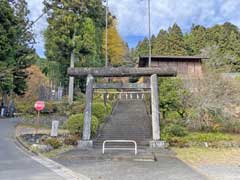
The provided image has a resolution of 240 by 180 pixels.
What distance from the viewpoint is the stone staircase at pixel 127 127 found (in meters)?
16.5

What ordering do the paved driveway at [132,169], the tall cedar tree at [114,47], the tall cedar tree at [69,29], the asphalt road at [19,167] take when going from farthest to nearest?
the tall cedar tree at [114,47]
the tall cedar tree at [69,29]
the paved driveway at [132,169]
the asphalt road at [19,167]

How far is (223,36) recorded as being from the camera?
154ft

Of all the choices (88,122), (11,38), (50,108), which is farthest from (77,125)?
(11,38)

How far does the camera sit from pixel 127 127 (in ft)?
61.2

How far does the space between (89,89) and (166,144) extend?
4.89m

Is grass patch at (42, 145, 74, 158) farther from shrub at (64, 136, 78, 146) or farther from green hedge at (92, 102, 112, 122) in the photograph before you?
green hedge at (92, 102, 112, 122)

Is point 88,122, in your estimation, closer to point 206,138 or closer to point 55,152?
point 55,152

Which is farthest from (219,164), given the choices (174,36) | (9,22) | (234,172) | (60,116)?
(174,36)

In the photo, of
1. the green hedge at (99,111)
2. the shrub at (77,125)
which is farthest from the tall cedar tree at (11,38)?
the shrub at (77,125)

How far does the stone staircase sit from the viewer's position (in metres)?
16.5

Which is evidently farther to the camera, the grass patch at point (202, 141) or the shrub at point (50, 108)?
the shrub at point (50, 108)

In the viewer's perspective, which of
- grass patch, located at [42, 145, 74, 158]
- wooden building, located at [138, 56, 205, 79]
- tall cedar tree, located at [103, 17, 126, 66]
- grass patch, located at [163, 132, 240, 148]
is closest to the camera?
grass patch, located at [42, 145, 74, 158]

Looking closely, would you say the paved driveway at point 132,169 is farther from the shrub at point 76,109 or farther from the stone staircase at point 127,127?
the shrub at point 76,109

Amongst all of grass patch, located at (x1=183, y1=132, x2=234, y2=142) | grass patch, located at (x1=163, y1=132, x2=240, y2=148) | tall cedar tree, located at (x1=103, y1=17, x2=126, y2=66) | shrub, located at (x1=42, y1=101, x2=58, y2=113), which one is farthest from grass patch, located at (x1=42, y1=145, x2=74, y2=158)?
tall cedar tree, located at (x1=103, y1=17, x2=126, y2=66)
